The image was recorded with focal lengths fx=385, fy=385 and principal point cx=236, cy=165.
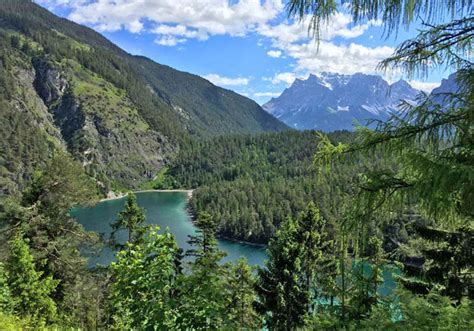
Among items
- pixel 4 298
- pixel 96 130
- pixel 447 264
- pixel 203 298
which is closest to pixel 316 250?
pixel 447 264

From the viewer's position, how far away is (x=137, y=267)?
620 centimetres

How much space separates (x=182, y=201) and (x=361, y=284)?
136228 mm

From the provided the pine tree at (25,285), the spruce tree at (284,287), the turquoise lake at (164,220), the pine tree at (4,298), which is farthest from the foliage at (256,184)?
the pine tree at (25,285)

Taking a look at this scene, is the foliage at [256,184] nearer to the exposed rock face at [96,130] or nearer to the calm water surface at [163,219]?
the calm water surface at [163,219]

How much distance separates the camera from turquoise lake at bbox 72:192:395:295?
71750mm

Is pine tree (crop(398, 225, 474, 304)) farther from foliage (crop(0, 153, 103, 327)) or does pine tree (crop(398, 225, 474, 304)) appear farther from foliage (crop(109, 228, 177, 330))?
foliage (crop(0, 153, 103, 327))

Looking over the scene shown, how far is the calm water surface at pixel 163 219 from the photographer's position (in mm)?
73438

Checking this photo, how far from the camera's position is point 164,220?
102375 millimetres

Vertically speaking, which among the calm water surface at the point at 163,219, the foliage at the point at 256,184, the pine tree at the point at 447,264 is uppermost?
the pine tree at the point at 447,264

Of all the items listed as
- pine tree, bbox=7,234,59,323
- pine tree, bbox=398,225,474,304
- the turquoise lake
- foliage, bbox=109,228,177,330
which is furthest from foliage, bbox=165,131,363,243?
pine tree, bbox=7,234,59,323

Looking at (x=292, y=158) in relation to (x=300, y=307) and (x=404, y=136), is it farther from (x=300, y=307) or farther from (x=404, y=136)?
(x=404, y=136)

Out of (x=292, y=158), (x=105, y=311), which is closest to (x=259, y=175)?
(x=292, y=158)

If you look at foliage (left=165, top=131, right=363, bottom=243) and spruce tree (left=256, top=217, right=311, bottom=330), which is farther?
foliage (left=165, top=131, right=363, bottom=243)

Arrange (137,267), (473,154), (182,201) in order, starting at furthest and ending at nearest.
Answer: (182,201), (137,267), (473,154)
